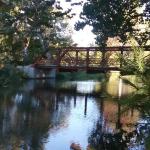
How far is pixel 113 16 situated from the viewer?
56.7 feet

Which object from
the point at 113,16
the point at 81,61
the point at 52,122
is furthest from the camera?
the point at 81,61

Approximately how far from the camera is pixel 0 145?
1270cm

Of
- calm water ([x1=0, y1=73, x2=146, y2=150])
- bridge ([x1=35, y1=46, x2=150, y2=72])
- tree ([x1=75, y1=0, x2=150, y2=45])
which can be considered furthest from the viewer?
bridge ([x1=35, y1=46, x2=150, y2=72])

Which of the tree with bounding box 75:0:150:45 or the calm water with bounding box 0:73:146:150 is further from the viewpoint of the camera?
the tree with bounding box 75:0:150:45

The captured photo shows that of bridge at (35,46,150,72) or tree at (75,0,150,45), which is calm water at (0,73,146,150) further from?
bridge at (35,46,150,72)

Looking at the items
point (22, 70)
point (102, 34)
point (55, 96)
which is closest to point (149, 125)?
point (102, 34)

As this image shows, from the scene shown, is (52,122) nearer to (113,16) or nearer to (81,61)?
(113,16)

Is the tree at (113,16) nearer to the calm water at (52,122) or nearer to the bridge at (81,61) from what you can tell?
the calm water at (52,122)

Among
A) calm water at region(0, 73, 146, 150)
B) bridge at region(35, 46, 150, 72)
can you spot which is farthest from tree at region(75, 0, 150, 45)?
bridge at region(35, 46, 150, 72)

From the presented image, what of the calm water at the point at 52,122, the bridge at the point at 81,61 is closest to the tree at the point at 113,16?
the calm water at the point at 52,122

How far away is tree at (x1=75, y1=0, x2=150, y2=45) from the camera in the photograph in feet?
56.4

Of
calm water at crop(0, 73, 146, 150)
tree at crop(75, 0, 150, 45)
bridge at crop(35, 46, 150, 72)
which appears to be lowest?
calm water at crop(0, 73, 146, 150)

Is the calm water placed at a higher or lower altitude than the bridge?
lower

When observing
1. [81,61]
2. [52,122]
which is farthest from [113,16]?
[81,61]
